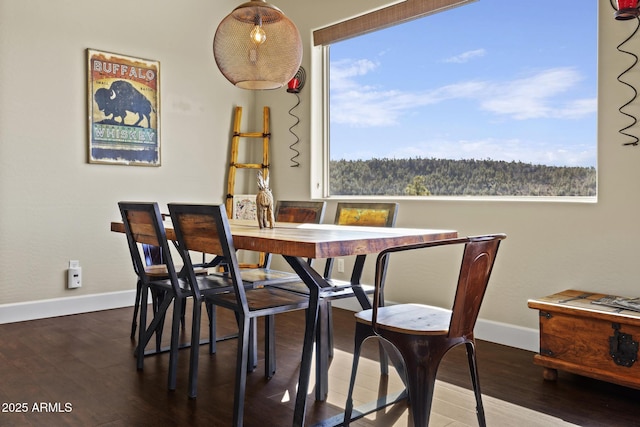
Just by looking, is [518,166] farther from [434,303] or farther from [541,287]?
[434,303]

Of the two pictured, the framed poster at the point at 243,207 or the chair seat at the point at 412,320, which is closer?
the chair seat at the point at 412,320

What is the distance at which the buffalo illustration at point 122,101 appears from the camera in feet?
13.5

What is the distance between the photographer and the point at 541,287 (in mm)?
3047

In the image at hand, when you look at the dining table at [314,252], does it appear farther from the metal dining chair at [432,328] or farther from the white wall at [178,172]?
the white wall at [178,172]

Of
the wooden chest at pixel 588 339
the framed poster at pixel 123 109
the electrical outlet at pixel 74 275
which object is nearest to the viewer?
the wooden chest at pixel 588 339

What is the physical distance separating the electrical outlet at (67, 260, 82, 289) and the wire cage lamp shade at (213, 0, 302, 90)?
7.09ft

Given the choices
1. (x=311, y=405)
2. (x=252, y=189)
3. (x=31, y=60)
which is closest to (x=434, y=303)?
(x=311, y=405)

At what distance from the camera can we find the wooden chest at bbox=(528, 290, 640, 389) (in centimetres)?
228

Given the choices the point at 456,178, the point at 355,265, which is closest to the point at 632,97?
the point at 456,178

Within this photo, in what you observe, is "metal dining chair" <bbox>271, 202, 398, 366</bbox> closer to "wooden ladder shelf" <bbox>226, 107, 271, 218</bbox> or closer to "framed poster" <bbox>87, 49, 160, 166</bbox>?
"wooden ladder shelf" <bbox>226, 107, 271, 218</bbox>


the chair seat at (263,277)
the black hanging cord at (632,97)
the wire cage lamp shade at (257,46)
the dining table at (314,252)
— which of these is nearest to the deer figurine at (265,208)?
the chair seat at (263,277)

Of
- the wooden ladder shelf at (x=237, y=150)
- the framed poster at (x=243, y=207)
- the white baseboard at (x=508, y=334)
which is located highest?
the wooden ladder shelf at (x=237, y=150)

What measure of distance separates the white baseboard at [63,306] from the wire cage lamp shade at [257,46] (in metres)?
2.30

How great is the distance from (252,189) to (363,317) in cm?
338
